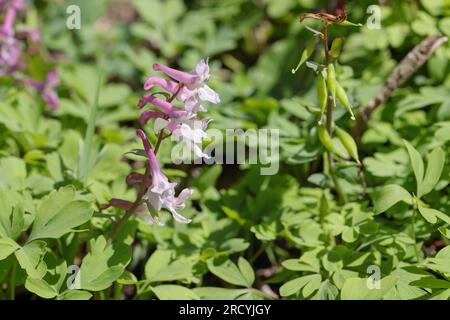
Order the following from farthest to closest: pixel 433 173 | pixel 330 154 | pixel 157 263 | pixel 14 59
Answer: pixel 14 59 → pixel 330 154 → pixel 157 263 → pixel 433 173

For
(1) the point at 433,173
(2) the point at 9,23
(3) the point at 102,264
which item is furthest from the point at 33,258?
(2) the point at 9,23

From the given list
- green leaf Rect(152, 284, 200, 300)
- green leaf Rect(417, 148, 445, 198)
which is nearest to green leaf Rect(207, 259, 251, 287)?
green leaf Rect(152, 284, 200, 300)

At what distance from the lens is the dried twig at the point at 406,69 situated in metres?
2.77

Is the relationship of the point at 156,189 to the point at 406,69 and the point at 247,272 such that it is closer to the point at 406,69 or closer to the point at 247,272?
the point at 247,272

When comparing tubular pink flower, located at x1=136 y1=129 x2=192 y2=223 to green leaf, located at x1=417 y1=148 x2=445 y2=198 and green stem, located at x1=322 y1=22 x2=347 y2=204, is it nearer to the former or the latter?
Result: green stem, located at x1=322 y1=22 x2=347 y2=204

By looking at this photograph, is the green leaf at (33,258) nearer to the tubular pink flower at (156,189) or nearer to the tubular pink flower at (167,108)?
the tubular pink flower at (156,189)

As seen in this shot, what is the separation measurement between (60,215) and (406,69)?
1733mm

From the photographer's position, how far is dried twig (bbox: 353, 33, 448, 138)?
2768mm

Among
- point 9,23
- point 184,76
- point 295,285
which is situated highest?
point 184,76

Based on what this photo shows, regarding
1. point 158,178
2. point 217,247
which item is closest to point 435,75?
point 217,247

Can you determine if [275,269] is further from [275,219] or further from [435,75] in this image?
[435,75]

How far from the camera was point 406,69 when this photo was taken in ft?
9.20

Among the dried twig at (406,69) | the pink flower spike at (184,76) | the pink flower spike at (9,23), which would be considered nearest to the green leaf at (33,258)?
the pink flower spike at (184,76)

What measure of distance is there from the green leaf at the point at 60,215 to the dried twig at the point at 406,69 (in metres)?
1.50
